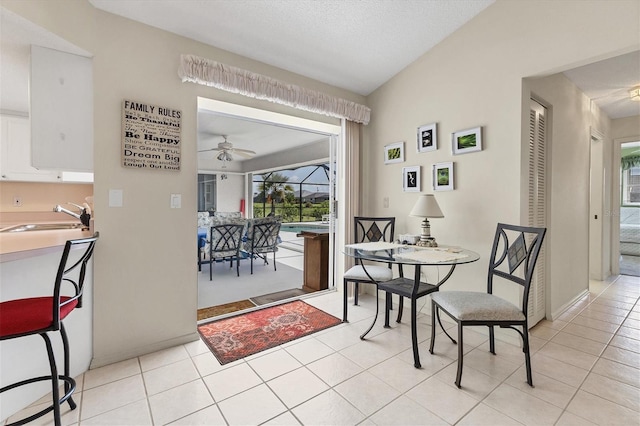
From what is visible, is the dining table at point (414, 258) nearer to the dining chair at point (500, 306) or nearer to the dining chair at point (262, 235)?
the dining chair at point (500, 306)

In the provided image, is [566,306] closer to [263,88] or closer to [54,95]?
[263,88]

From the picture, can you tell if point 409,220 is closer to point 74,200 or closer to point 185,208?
point 185,208

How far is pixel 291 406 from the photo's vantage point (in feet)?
5.43

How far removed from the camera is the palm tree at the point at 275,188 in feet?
25.4

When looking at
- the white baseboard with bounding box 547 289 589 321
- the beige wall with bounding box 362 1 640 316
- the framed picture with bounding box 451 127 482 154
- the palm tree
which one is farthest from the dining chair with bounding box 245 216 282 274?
the white baseboard with bounding box 547 289 589 321

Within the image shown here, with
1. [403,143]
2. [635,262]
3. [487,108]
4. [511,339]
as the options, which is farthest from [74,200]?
[635,262]

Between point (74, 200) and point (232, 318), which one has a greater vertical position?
point (74, 200)

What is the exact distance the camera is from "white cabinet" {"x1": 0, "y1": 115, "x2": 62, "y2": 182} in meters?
2.77

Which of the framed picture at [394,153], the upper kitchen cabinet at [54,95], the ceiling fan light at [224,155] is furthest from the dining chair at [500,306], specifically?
the ceiling fan light at [224,155]

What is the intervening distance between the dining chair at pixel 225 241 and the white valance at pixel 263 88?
8.12 feet

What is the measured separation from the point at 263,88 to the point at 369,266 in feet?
6.64

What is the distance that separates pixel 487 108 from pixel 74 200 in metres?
4.44

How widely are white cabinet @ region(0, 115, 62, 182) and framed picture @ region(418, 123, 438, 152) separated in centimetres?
373

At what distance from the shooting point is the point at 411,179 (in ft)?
10.4
